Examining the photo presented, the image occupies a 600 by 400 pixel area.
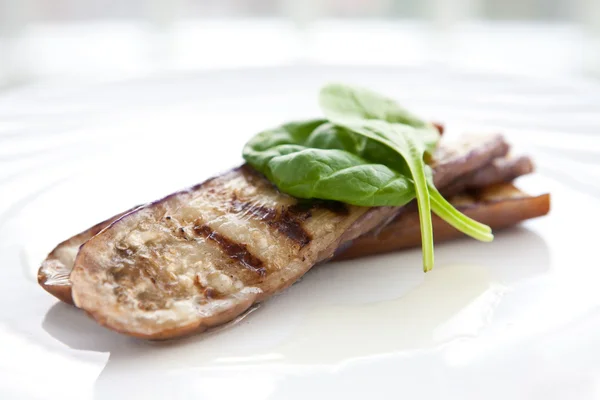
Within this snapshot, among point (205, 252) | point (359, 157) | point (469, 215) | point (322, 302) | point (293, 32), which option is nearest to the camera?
point (205, 252)

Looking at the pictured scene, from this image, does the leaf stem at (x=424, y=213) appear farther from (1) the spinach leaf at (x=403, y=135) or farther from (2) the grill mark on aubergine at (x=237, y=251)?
(2) the grill mark on aubergine at (x=237, y=251)

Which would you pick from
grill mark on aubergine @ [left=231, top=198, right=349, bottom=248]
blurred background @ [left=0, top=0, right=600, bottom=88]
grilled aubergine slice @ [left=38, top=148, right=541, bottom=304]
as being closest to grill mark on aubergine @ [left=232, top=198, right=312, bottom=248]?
grill mark on aubergine @ [left=231, top=198, right=349, bottom=248]

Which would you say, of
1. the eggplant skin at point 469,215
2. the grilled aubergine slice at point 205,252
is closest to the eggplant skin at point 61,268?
the grilled aubergine slice at point 205,252

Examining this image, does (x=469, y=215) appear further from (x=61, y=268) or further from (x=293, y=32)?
(x=293, y=32)

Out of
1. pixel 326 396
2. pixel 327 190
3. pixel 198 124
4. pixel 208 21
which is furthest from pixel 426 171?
pixel 208 21

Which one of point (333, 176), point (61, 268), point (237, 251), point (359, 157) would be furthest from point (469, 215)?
point (61, 268)

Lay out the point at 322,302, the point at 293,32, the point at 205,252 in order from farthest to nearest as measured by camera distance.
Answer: the point at 293,32 → the point at 322,302 → the point at 205,252

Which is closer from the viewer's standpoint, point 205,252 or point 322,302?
point 205,252
